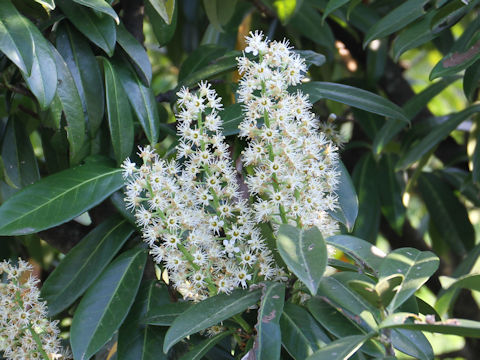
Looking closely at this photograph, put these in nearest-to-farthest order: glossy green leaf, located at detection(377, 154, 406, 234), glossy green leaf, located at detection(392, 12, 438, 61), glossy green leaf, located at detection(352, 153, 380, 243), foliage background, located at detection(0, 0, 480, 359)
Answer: foliage background, located at detection(0, 0, 480, 359) → glossy green leaf, located at detection(392, 12, 438, 61) → glossy green leaf, located at detection(352, 153, 380, 243) → glossy green leaf, located at detection(377, 154, 406, 234)

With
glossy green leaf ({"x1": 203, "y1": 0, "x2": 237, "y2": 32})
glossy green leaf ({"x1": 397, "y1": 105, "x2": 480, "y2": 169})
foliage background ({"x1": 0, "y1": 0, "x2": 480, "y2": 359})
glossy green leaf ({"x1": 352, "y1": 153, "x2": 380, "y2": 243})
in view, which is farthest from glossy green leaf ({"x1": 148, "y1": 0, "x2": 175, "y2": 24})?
glossy green leaf ({"x1": 352, "y1": 153, "x2": 380, "y2": 243})

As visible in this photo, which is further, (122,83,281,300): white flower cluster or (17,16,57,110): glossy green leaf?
(17,16,57,110): glossy green leaf

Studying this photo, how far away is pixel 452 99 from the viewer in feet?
9.69

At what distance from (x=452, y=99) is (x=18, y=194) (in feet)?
7.95

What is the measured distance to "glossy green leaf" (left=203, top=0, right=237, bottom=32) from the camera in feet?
5.00

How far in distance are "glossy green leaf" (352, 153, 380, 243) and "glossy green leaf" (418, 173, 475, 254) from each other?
189 mm

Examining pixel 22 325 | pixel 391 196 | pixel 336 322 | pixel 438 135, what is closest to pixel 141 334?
pixel 22 325

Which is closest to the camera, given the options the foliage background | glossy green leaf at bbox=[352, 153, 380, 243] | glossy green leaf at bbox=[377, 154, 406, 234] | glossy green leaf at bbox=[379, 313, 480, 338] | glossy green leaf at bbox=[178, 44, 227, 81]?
glossy green leaf at bbox=[379, 313, 480, 338]

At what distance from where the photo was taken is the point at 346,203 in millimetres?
1048

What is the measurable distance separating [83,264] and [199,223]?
333mm

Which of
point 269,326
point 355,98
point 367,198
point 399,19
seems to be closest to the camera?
point 269,326

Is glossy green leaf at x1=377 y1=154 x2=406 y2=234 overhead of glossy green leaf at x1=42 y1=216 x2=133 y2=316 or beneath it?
beneath

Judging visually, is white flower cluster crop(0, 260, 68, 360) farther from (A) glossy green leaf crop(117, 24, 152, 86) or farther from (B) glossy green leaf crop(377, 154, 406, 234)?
(B) glossy green leaf crop(377, 154, 406, 234)

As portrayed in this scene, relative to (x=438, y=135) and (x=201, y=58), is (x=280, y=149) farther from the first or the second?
(x=438, y=135)
